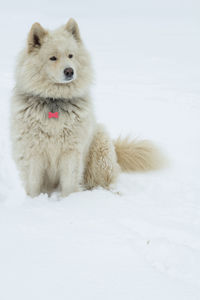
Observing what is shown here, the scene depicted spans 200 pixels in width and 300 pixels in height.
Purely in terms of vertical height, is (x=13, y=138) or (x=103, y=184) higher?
(x=13, y=138)

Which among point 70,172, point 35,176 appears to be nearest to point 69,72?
point 70,172

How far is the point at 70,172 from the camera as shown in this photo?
12.4ft

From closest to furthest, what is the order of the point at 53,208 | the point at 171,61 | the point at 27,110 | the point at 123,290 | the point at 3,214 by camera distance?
the point at 123,290 < the point at 3,214 < the point at 53,208 < the point at 27,110 < the point at 171,61

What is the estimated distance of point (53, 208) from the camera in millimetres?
3299

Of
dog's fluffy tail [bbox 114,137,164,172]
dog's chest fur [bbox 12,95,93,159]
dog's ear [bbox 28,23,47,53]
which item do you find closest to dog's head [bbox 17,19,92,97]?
dog's ear [bbox 28,23,47,53]

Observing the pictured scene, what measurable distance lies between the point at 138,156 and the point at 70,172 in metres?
1.13

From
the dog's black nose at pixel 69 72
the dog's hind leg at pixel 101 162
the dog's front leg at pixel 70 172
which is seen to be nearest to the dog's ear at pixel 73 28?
the dog's black nose at pixel 69 72

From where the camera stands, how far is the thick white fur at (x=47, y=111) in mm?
3457

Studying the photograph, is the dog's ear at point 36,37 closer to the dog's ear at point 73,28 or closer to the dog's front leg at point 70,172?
the dog's ear at point 73,28

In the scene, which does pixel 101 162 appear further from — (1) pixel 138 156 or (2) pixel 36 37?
(2) pixel 36 37

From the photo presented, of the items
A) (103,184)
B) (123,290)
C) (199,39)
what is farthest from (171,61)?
(123,290)

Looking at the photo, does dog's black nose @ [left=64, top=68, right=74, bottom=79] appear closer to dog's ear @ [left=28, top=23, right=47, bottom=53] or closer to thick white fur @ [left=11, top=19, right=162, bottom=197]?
thick white fur @ [left=11, top=19, right=162, bottom=197]

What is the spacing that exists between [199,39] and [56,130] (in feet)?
56.6

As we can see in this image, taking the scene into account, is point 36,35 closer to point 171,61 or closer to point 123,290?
point 123,290
